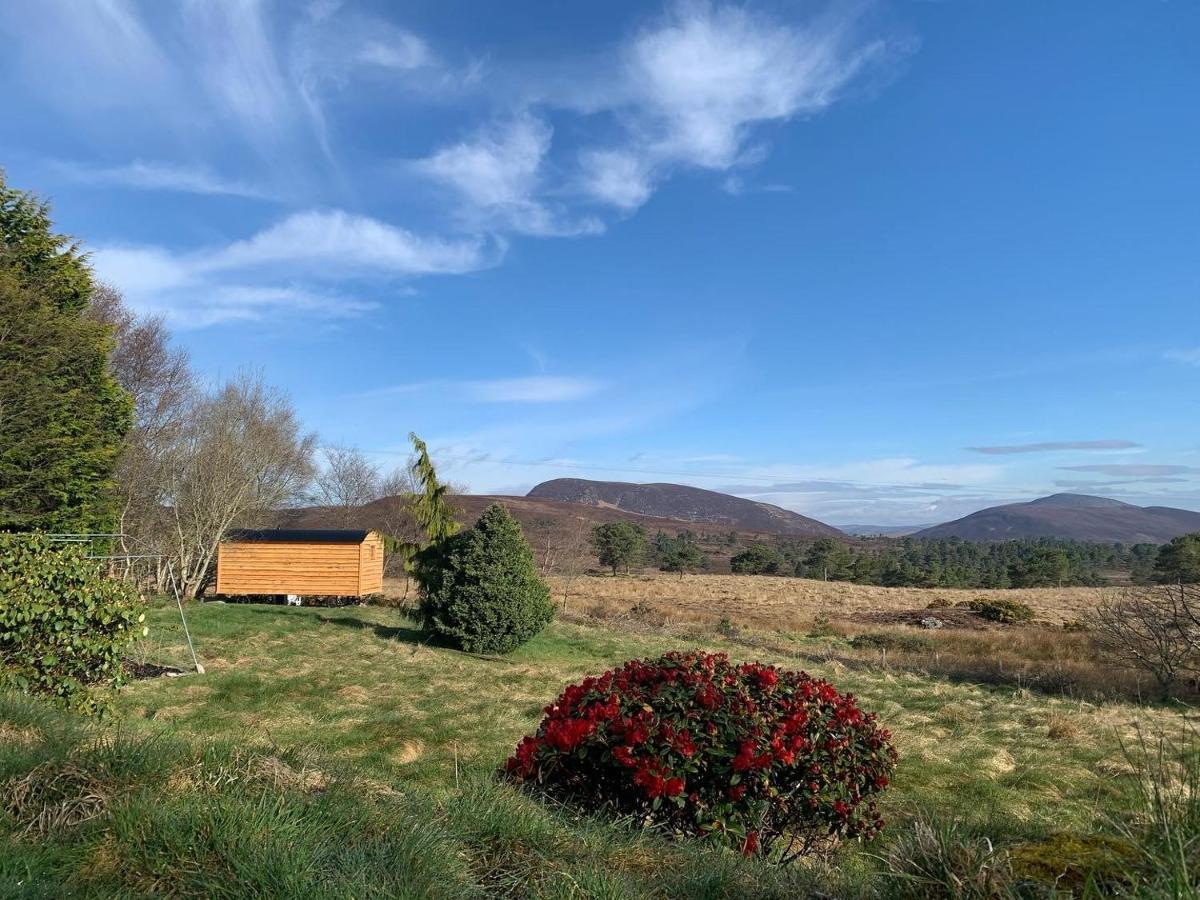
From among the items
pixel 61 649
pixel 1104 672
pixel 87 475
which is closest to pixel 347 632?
pixel 87 475

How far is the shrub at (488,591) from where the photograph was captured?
1458 centimetres

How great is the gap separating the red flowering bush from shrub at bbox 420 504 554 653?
1040 cm

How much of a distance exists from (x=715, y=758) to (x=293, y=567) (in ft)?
71.2

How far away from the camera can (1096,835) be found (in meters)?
2.66

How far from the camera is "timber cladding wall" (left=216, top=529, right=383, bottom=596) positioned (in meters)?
22.6

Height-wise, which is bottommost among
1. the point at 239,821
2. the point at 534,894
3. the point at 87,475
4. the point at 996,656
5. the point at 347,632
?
the point at 996,656

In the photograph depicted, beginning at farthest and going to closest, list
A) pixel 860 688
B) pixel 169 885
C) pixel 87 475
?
pixel 87 475
pixel 860 688
pixel 169 885

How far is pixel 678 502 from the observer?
154 metres

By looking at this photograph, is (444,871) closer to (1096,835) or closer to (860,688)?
(1096,835)

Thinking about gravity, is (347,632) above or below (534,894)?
below

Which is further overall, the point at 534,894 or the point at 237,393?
the point at 237,393

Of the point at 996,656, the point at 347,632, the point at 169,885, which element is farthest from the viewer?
the point at 996,656

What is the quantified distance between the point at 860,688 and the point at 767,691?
10402 mm

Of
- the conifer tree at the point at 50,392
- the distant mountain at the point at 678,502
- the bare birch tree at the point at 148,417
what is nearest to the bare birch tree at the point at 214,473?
the bare birch tree at the point at 148,417
